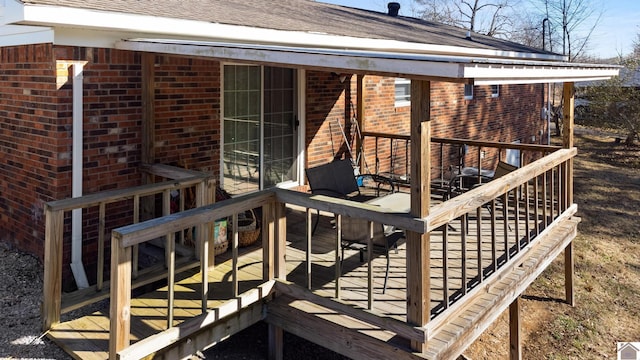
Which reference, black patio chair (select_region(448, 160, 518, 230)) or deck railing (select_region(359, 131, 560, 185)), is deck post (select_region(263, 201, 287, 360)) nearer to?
black patio chair (select_region(448, 160, 518, 230))

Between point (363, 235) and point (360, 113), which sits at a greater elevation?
point (360, 113)

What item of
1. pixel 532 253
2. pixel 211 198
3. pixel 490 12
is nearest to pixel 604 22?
pixel 490 12

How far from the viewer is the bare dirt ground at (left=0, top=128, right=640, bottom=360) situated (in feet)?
14.5

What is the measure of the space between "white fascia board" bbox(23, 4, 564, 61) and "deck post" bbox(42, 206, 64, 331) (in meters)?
1.59

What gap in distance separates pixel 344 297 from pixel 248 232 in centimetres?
162

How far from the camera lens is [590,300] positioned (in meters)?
7.93

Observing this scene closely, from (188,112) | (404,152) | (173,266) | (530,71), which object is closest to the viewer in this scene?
(173,266)

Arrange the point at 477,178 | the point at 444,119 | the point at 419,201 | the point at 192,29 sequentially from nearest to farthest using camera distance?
1. the point at 419,201
2. the point at 192,29
3. the point at 477,178
4. the point at 444,119

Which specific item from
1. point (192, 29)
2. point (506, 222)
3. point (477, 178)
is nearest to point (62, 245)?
point (192, 29)

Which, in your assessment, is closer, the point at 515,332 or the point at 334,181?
the point at 515,332

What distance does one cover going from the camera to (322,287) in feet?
15.1

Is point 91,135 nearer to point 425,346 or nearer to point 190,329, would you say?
point 190,329

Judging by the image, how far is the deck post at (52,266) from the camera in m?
3.76

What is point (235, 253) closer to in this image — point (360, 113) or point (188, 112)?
point (188, 112)
